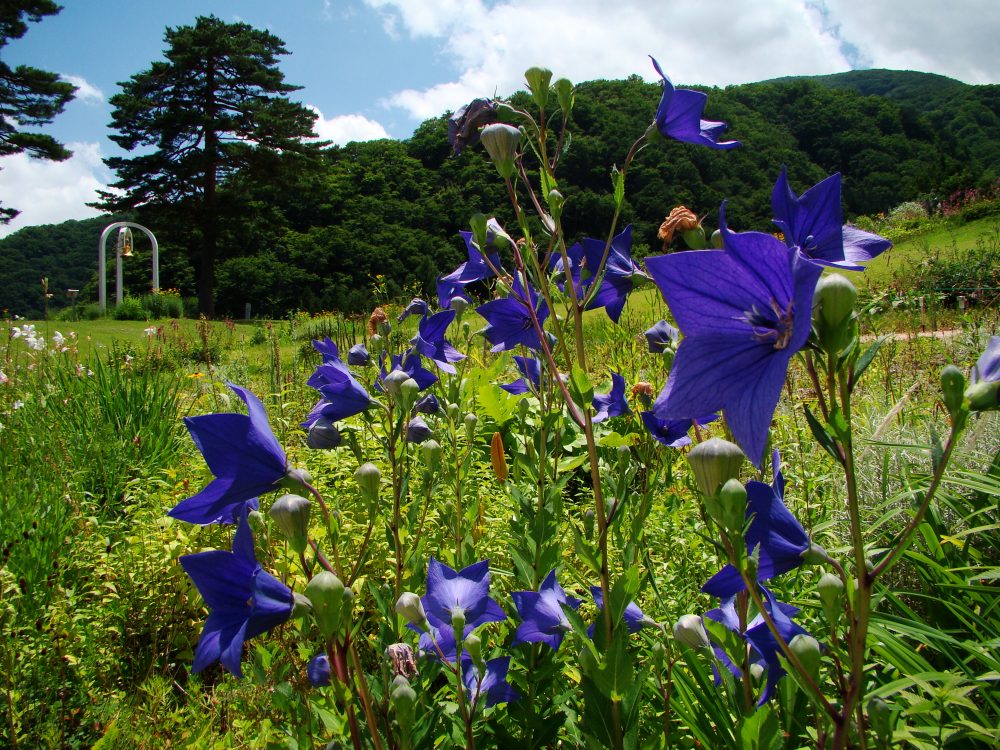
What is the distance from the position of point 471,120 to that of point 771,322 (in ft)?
3.07

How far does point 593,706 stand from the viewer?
1021 mm

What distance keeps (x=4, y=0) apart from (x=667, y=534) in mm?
28491

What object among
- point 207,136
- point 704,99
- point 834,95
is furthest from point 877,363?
point 834,95

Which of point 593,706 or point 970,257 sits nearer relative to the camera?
point 593,706

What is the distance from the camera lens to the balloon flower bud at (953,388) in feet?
2.06

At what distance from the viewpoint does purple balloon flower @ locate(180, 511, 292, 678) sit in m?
0.83

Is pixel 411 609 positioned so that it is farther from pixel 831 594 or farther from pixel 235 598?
pixel 831 594

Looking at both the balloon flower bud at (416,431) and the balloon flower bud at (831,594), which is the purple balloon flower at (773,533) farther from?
the balloon flower bud at (416,431)

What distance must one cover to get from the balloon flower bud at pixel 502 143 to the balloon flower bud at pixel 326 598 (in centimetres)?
78

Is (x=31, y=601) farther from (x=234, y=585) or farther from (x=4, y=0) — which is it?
(x=4, y=0)

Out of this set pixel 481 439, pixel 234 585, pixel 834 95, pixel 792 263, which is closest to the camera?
pixel 792 263

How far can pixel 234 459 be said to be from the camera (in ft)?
2.98

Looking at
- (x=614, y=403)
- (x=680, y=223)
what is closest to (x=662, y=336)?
(x=614, y=403)

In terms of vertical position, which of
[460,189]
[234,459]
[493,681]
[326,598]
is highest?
[460,189]
